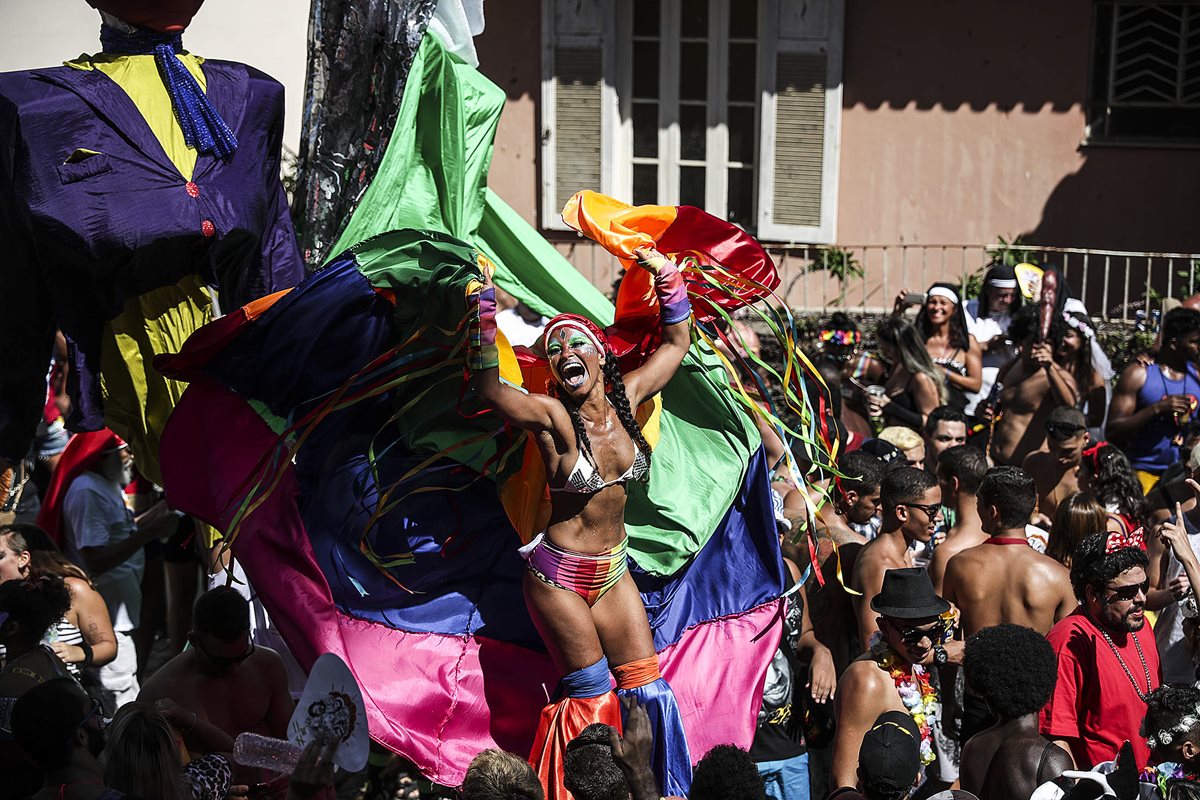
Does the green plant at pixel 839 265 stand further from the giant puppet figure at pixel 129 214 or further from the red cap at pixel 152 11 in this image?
the red cap at pixel 152 11

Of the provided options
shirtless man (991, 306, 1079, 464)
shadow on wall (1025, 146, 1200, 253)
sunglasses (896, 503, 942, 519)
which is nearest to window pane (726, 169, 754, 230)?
shadow on wall (1025, 146, 1200, 253)

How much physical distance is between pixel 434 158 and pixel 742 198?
7.20m

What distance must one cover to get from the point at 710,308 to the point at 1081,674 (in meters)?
1.91

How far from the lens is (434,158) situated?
5691 millimetres

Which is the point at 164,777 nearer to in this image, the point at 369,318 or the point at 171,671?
the point at 171,671

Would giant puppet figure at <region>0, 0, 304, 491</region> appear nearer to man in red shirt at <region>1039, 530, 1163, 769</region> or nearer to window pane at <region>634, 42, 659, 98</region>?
man in red shirt at <region>1039, 530, 1163, 769</region>

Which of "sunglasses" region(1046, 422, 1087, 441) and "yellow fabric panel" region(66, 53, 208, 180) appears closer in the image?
"yellow fabric panel" region(66, 53, 208, 180)

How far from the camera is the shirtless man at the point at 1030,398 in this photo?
7.55 meters

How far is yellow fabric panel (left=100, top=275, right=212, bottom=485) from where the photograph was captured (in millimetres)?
5168

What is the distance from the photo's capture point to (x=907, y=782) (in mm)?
3768

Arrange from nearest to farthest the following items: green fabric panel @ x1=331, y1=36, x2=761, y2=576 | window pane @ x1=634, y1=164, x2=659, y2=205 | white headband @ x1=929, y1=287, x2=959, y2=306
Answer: green fabric panel @ x1=331, y1=36, x2=761, y2=576
white headband @ x1=929, y1=287, x2=959, y2=306
window pane @ x1=634, y1=164, x2=659, y2=205

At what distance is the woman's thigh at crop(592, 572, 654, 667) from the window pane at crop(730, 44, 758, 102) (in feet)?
26.7

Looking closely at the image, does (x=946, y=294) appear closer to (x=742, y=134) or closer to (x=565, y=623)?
(x=742, y=134)

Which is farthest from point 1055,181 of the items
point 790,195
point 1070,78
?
point 790,195
